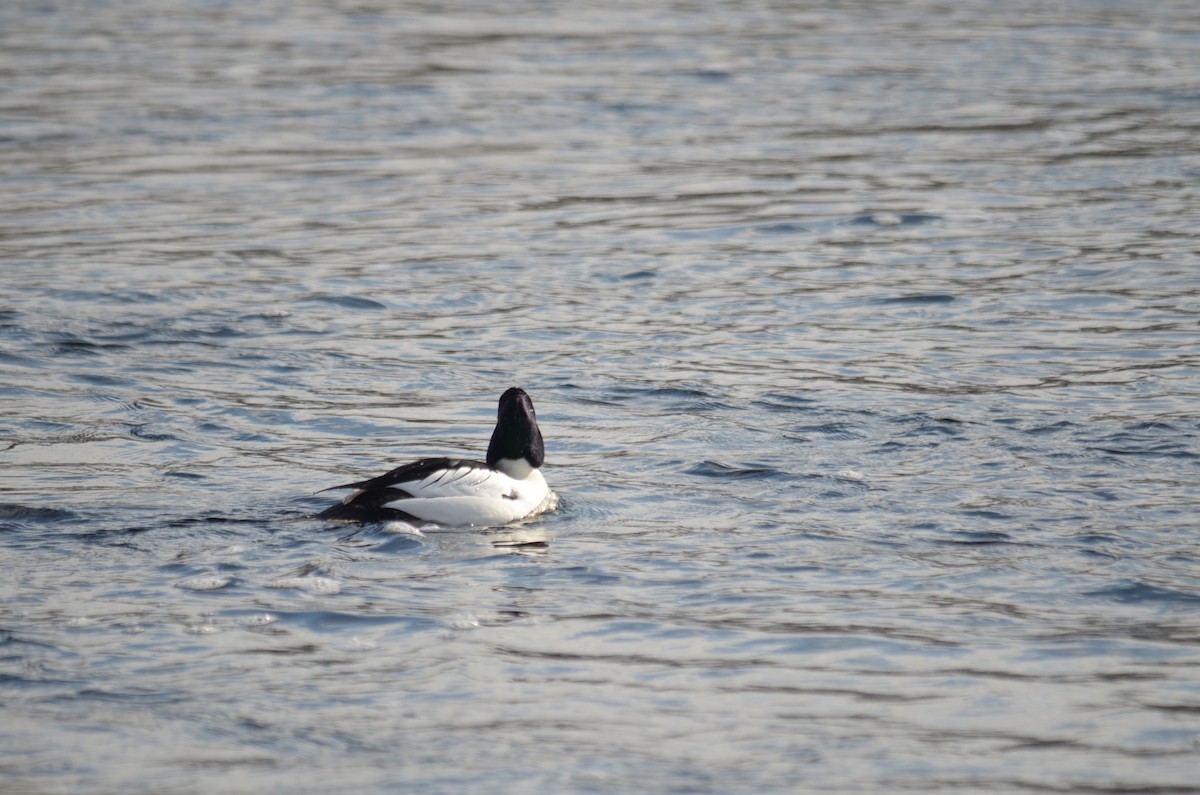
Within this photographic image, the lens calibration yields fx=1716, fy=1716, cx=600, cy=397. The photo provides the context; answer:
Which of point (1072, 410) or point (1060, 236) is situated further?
point (1060, 236)

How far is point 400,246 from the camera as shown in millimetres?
16578

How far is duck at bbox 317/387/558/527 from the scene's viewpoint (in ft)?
31.2

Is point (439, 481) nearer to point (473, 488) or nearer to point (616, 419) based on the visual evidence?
point (473, 488)

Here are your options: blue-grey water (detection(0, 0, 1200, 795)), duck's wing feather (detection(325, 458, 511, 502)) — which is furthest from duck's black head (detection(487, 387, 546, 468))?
blue-grey water (detection(0, 0, 1200, 795))

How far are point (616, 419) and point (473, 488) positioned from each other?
2.19 meters

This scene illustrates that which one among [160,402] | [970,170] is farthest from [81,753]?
[970,170]

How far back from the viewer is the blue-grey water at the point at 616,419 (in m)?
6.98

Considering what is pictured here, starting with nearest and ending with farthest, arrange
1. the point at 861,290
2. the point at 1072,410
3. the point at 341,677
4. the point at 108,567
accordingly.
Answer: the point at 341,677, the point at 108,567, the point at 1072,410, the point at 861,290

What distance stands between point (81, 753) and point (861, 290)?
9.68m

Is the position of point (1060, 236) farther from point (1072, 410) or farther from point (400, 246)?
point (400, 246)

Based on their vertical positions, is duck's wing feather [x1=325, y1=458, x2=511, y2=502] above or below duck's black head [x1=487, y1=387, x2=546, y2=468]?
below

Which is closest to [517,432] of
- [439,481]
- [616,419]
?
[439,481]

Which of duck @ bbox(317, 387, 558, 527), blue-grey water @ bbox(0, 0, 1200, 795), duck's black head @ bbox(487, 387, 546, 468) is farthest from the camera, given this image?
duck's black head @ bbox(487, 387, 546, 468)

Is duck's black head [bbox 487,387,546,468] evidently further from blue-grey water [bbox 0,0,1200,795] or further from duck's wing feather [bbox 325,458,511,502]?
blue-grey water [bbox 0,0,1200,795]
